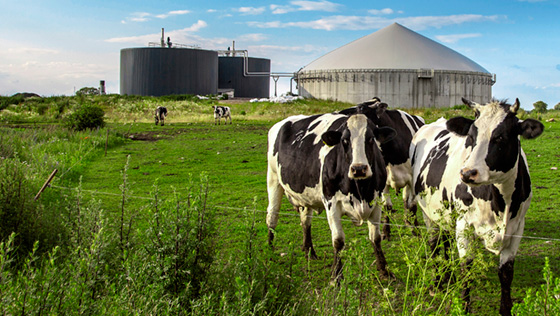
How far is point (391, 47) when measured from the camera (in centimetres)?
5931

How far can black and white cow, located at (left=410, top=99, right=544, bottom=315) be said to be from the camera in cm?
480

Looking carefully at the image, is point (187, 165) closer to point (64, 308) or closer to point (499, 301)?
point (499, 301)

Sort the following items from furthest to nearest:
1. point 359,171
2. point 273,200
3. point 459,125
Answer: point 273,200
point 359,171
point 459,125

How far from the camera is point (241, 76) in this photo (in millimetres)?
67688

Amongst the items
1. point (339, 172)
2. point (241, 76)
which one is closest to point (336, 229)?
point (339, 172)

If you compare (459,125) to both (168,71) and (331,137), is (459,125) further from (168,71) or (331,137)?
(168,71)

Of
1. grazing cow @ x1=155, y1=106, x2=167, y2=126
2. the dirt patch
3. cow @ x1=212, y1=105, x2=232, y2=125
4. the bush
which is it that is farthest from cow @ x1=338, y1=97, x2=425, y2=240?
grazing cow @ x1=155, y1=106, x2=167, y2=126

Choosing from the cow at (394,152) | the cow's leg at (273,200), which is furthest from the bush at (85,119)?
the cow at (394,152)

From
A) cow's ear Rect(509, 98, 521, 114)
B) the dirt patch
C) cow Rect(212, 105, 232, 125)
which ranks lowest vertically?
the dirt patch

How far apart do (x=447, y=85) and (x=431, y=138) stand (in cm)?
5253

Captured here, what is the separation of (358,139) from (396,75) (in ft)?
167

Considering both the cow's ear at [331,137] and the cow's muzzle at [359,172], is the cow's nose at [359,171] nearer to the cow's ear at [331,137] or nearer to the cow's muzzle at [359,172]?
the cow's muzzle at [359,172]

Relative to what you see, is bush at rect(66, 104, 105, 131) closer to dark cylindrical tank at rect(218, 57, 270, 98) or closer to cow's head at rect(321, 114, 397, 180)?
cow's head at rect(321, 114, 397, 180)

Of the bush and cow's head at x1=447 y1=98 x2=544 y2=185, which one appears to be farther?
the bush
